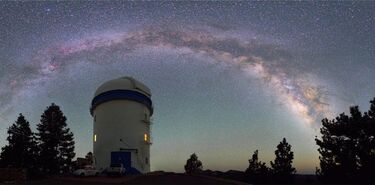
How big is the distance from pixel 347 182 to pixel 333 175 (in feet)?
5.60

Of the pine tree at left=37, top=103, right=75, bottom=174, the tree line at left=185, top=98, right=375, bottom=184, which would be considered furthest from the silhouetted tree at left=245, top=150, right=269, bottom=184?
the pine tree at left=37, top=103, right=75, bottom=174

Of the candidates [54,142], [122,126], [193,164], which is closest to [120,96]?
[122,126]

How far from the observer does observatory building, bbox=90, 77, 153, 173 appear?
113ft

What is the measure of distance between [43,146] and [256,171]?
112ft

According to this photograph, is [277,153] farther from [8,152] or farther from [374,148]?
[8,152]

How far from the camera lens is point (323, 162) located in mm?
39781

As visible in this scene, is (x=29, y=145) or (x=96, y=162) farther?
(x=29, y=145)

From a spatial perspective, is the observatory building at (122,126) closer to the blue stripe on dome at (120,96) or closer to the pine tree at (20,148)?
the blue stripe on dome at (120,96)

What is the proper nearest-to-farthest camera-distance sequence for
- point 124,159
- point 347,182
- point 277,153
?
1. point 124,159
2. point 347,182
3. point 277,153

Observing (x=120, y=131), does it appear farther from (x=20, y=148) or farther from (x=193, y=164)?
(x=193, y=164)

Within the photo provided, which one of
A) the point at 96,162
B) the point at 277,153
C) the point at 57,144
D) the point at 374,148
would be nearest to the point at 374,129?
the point at 374,148

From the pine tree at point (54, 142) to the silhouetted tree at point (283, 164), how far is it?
29823 mm

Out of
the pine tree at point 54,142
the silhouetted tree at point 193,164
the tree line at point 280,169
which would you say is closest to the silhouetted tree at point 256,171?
the tree line at point 280,169

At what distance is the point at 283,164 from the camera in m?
48.1
